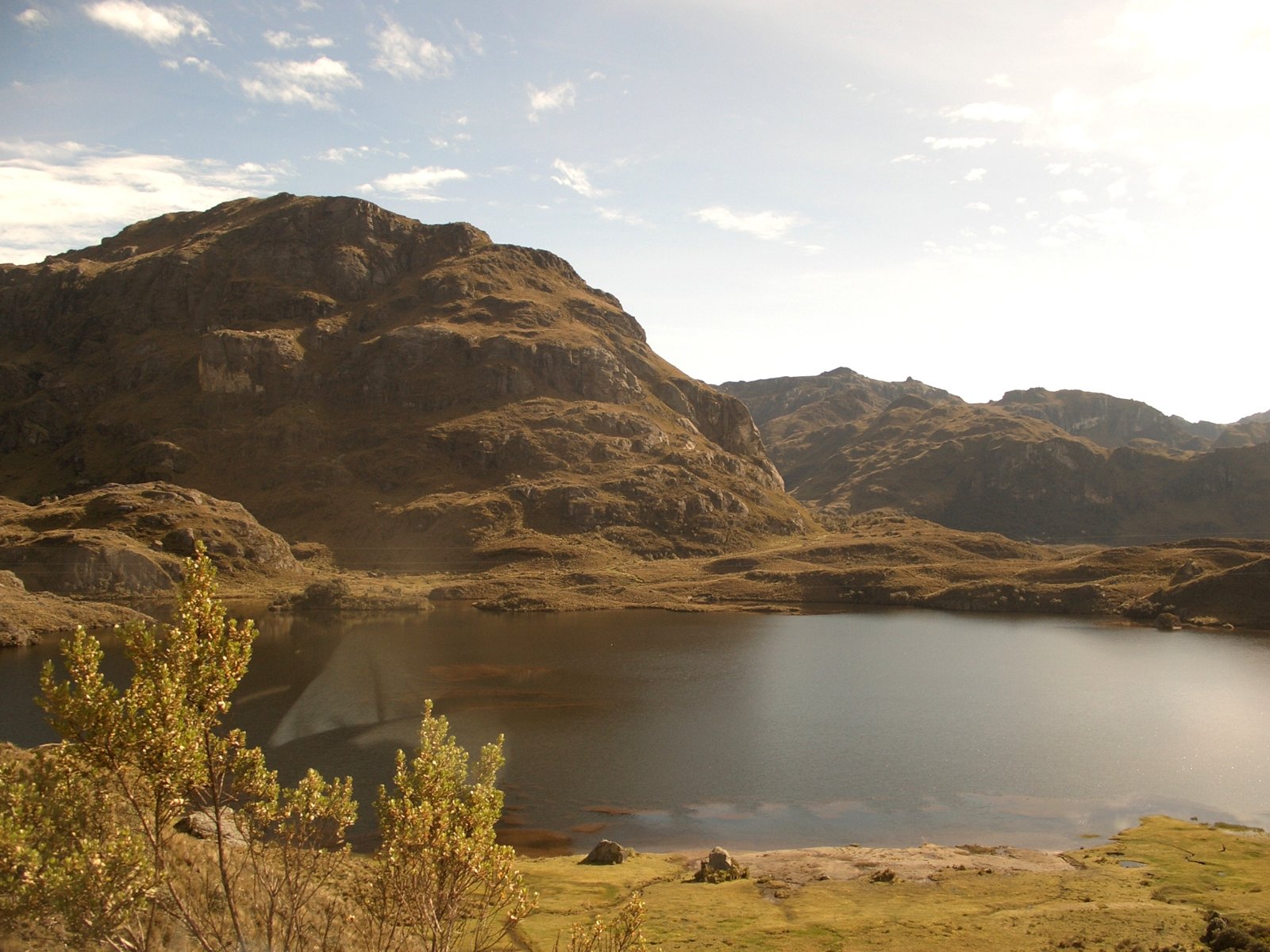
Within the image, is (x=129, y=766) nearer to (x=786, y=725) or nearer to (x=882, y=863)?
(x=882, y=863)

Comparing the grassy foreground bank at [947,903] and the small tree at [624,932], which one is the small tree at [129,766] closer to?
the small tree at [624,932]

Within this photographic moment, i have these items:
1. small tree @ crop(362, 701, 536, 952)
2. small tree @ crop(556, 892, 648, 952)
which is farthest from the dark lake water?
small tree @ crop(556, 892, 648, 952)

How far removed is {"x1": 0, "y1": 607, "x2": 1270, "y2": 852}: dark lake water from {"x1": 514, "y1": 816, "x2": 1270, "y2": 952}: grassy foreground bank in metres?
5.90

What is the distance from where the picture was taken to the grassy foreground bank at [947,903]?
29984 millimetres

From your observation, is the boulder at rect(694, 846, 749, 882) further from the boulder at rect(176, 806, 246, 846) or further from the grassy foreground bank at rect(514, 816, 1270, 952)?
the boulder at rect(176, 806, 246, 846)

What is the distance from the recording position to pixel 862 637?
117m

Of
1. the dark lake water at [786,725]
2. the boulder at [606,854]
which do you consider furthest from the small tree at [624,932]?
the dark lake water at [786,725]

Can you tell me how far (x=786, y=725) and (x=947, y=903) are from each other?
33.8m

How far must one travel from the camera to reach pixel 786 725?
68.4 m

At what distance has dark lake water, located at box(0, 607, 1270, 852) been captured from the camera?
49938mm

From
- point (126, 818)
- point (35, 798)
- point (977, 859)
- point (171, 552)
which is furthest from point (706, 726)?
point (171, 552)

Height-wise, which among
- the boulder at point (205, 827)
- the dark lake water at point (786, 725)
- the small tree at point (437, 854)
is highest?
the small tree at point (437, 854)

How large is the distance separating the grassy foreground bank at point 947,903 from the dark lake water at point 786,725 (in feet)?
19.3

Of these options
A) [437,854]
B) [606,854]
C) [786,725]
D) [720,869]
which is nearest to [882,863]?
[720,869]
